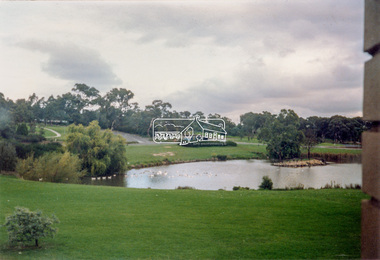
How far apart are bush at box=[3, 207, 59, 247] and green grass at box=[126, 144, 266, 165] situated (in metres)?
14.8

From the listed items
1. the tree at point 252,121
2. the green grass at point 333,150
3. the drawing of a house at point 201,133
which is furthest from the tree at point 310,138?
the drawing of a house at point 201,133

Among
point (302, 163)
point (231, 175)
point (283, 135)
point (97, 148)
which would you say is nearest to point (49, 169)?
point (97, 148)

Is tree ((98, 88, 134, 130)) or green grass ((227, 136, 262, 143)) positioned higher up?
tree ((98, 88, 134, 130))

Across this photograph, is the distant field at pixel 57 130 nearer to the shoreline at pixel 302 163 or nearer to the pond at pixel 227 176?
the pond at pixel 227 176

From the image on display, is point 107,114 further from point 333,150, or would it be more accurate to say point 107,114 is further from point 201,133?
point 333,150

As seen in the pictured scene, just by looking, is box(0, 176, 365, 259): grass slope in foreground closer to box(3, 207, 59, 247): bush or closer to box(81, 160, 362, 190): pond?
box(3, 207, 59, 247): bush

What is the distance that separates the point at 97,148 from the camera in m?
18.0

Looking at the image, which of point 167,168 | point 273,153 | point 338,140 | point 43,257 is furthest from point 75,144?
point 43,257

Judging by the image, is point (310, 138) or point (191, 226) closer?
point (191, 226)

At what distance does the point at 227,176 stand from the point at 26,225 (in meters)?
14.2

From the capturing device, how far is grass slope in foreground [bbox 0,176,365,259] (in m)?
4.63

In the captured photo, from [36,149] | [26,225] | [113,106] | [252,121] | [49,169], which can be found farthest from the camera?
[113,106]

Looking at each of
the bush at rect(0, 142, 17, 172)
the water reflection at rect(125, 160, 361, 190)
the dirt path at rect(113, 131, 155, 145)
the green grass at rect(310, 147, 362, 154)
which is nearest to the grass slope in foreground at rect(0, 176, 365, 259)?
the green grass at rect(310, 147, 362, 154)

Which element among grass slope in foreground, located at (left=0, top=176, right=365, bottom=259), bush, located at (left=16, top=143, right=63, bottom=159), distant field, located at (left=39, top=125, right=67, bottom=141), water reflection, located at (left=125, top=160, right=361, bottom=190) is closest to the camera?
grass slope in foreground, located at (left=0, top=176, right=365, bottom=259)
